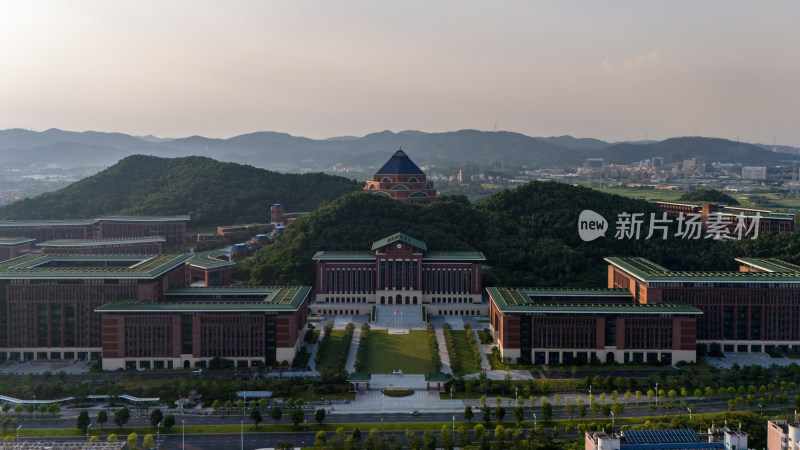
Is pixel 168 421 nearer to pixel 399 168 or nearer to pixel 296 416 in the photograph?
pixel 296 416

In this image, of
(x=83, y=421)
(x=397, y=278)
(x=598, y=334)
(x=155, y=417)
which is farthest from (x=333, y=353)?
(x=598, y=334)

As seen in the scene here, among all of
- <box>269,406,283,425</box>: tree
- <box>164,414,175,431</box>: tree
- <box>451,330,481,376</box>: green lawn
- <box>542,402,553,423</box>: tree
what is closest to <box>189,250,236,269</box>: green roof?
<box>451,330,481,376</box>: green lawn

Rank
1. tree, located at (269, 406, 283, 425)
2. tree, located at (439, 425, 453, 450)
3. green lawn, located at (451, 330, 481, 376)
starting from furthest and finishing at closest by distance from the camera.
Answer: green lawn, located at (451, 330, 481, 376) < tree, located at (269, 406, 283, 425) < tree, located at (439, 425, 453, 450)

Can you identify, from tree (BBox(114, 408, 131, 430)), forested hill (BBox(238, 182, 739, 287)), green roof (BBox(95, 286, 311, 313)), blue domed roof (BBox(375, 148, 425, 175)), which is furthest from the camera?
blue domed roof (BBox(375, 148, 425, 175))

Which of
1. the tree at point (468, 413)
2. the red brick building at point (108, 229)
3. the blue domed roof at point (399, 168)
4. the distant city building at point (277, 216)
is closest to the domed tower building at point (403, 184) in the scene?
the blue domed roof at point (399, 168)

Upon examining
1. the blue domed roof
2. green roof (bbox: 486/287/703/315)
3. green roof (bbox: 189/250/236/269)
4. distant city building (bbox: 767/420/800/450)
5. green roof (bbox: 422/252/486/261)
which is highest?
the blue domed roof

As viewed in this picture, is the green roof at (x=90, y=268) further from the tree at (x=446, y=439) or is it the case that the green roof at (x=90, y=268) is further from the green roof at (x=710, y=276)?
the green roof at (x=710, y=276)

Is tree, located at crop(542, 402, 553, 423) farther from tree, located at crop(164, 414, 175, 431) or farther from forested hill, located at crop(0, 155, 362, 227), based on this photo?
forested hill, located at crop(0, 155, 362, 227)

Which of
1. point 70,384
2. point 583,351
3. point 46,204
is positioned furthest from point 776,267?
point 46,204
